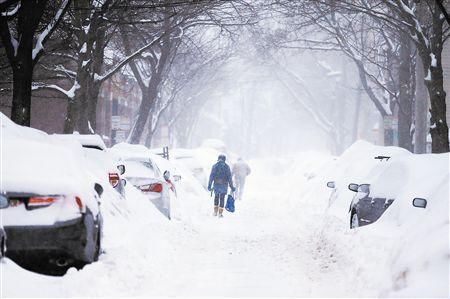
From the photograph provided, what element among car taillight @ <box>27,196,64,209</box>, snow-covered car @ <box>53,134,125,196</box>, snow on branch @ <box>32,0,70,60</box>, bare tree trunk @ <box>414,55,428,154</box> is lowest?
car taillight @ <box>27,196,64,209</box>

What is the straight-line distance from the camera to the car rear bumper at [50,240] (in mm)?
6520

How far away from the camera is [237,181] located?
26.8m

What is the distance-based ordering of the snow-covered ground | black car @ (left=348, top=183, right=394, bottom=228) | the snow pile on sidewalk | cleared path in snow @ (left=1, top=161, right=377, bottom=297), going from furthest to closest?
black car @ (left=348, top=183, right=394, bottom=228) → cleared path in snow @ (left=1, top=161, right=377, bottom=297) → the snow-covered ground → the snow pile on sidewalk

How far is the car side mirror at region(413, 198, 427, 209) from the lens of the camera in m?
8.32

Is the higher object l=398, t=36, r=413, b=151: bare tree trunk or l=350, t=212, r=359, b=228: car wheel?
l=398, t=36, r=413, b=151: bare tree trunk

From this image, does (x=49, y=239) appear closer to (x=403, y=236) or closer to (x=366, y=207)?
(x=403, y=236)

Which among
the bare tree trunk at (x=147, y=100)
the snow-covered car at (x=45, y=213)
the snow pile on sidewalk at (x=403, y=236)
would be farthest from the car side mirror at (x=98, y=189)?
the bare tree trunk at (x=147, y=100)

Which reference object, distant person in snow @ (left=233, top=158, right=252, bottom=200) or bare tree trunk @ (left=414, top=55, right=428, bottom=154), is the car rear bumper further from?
distant person in snow @ (left=233, top=158, right=252, bottom=200)

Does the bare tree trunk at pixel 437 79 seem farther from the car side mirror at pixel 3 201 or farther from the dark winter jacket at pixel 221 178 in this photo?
the car side mirror at pixel 3 201

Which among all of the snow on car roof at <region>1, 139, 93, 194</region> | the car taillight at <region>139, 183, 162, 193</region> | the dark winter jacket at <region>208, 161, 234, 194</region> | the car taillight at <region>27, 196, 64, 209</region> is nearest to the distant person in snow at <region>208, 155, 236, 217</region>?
the dark winter jacket at <region>208, 161, 234, 194</region>

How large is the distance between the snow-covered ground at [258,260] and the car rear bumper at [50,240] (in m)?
0.23

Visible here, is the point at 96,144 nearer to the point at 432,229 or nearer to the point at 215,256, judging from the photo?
the point at 215,256

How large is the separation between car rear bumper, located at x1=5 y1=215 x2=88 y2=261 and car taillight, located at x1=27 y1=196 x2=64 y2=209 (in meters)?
0.20

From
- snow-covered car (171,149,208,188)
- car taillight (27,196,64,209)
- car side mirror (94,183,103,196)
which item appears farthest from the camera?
snow-covered car (171,149,208,188)
